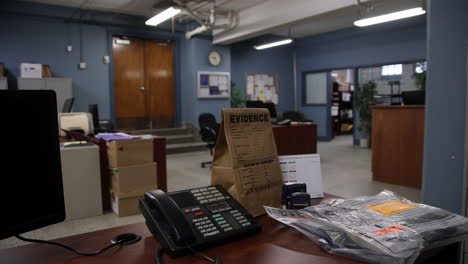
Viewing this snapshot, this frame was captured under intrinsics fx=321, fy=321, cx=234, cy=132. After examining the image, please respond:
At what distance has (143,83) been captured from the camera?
802 centimetres

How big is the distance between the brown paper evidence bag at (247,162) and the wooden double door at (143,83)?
7191 mm

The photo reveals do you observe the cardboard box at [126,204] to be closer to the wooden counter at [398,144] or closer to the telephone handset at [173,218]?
the telephone handset at [173,218]

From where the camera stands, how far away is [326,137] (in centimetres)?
975

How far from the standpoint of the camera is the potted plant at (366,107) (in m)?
8.19

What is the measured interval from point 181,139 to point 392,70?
233 inches

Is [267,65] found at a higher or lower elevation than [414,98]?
higher

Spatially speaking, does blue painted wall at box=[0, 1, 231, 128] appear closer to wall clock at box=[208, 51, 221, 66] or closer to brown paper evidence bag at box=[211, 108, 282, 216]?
wall clock at box=[208, 51, 221, 66]

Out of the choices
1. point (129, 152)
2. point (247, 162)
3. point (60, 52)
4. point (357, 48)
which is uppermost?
point (357, 48)

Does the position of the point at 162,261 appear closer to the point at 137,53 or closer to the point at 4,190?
the point at 4,190

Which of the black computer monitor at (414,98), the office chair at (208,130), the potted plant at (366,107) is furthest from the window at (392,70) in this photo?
the office chair at (208,130)

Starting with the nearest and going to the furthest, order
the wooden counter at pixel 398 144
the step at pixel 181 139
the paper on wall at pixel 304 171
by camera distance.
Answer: the paper on wall at pixel 304 171
the wooden counter at pixel 398 144
the step at pixel 181 139

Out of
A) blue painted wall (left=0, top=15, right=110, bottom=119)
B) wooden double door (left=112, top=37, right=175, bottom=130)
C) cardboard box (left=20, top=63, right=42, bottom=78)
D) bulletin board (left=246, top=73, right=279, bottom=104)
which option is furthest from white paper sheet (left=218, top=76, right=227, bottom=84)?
cardboard box (left=20, top=63, right=42, bottom=78)

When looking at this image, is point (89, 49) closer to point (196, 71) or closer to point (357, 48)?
point (196, 71)

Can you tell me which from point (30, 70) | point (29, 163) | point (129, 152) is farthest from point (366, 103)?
point (29, 163)
